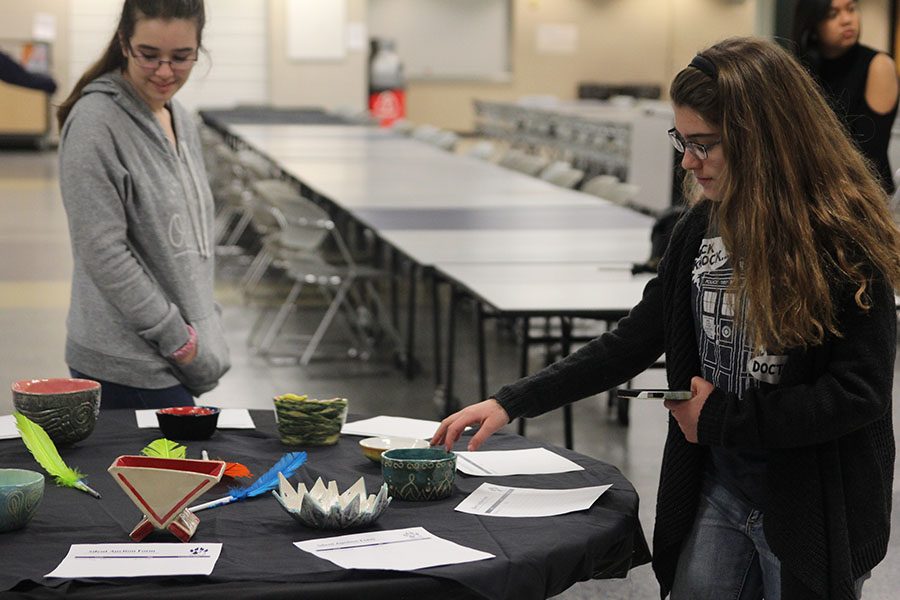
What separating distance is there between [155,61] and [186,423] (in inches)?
34.0

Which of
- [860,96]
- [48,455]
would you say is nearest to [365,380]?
[860,96]

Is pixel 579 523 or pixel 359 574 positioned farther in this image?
pixel 579 523

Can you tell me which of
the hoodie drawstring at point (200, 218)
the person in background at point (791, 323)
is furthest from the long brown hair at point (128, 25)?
the person in background at point (791, 323)

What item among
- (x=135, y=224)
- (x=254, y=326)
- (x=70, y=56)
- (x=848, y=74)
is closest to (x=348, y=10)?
(x=70, y=56)

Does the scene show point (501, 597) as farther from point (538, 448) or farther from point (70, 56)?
point (70, 56)

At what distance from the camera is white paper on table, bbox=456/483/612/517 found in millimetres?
1892

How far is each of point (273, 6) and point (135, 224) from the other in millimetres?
18732

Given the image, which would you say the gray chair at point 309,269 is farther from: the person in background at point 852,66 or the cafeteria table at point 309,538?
the cafeteria table at point 309,538

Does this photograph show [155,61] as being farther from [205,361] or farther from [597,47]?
[597,47]

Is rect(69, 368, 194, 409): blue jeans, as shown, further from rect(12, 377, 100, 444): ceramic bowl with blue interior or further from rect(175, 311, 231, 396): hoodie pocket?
rect(12, 377, 100, 444): ceramic bowl with blue interior

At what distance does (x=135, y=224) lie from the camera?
2.72m

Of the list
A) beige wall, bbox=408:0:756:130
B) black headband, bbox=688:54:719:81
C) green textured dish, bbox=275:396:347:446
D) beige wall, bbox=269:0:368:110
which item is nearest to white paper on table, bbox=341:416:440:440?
green textured dish, bbox=275:396:347:446

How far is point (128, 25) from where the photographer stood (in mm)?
2736

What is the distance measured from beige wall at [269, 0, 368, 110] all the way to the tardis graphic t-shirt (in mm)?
19318
